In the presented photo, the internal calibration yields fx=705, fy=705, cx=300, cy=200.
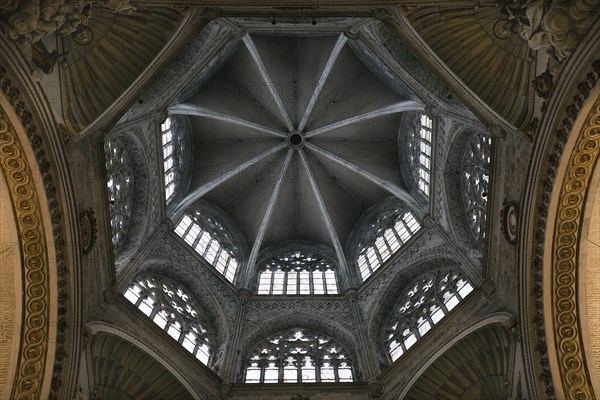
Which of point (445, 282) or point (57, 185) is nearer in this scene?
point (57, 185)

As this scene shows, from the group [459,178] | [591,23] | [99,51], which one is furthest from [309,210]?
[591,23]

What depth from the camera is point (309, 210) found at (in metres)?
28.4

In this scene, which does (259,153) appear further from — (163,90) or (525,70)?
(525,70)

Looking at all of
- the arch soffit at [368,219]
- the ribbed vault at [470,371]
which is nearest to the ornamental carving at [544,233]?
the ribbed vault at [470,371]

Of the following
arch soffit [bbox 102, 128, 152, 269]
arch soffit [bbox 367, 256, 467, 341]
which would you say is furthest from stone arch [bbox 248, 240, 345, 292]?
arch soffit [bbox 102, 128, 152, 269]

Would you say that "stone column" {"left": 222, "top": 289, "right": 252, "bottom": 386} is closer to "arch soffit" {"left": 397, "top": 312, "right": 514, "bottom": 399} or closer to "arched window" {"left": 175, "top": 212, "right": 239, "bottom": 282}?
"arched window" {"left": 175, "top": 212, "right": 239, "bottom": 282}

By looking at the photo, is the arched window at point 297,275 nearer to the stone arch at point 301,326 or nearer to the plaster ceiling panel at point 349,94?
the stone arch at point 301,326

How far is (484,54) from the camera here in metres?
14.7

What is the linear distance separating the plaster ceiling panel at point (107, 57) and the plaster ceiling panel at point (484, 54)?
5.35 m

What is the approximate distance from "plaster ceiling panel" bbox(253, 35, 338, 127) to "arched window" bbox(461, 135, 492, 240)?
765 cm

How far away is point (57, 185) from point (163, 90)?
17.8 ft

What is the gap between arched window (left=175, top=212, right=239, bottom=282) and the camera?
2394cm

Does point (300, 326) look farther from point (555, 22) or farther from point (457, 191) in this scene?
point (555, 22)

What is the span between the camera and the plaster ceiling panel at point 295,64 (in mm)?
25562
